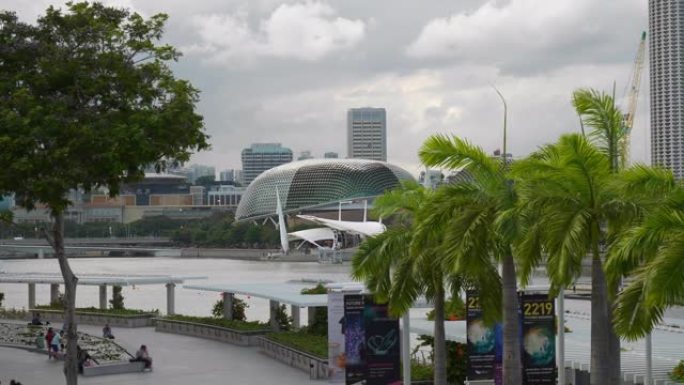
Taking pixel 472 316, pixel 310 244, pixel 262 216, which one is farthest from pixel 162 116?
pixel 262 216

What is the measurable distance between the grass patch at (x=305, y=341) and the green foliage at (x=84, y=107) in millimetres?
7740

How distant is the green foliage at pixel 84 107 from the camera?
20672 millimetres

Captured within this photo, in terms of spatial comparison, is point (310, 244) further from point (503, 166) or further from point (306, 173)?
point (503, 166)

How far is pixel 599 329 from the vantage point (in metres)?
12.9

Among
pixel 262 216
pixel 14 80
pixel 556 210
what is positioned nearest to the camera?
pixel 556 210

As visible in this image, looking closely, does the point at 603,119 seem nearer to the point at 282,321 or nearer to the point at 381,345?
the point at 381,345

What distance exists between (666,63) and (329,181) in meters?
50.5

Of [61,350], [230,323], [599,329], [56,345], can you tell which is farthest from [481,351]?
[230,323]

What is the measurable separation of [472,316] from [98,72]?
8996mm

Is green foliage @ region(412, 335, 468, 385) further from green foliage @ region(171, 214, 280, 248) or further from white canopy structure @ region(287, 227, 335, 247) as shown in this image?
green foliage @ region(171, 214, 280, 248)

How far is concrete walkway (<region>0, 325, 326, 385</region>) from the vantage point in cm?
2670

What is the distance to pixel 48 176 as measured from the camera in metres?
20.9

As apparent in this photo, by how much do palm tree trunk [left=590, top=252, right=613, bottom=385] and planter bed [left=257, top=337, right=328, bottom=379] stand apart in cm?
1390

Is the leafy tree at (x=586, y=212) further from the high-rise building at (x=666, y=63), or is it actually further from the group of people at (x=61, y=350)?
the high-rise building at (x=666, y=63)
